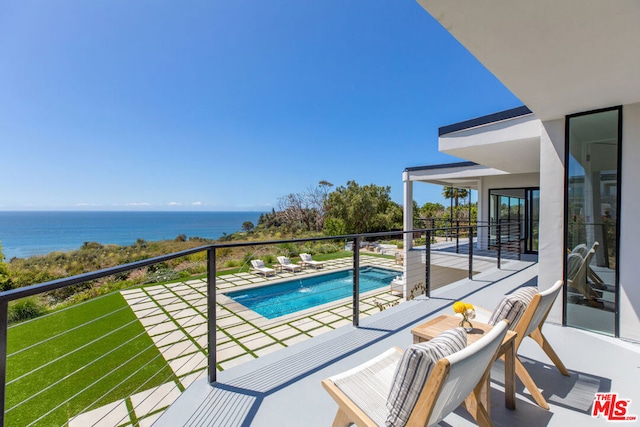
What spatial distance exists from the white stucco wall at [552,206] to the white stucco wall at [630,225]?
0.54 meters

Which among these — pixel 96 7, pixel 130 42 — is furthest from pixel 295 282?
pixel 130 42

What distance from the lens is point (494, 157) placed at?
6246 millimetres

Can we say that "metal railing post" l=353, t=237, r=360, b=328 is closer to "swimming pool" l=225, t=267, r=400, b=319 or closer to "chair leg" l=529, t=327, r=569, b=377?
"chair leg" l=529, t=327, r=569, b=377

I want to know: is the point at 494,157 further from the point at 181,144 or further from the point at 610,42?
the point at 181,144

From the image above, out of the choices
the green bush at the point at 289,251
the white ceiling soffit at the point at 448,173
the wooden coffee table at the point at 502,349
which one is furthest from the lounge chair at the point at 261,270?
the wooden coffee table at the point at 502,349

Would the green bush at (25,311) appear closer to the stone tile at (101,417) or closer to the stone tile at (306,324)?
the stone tile at (101,417)

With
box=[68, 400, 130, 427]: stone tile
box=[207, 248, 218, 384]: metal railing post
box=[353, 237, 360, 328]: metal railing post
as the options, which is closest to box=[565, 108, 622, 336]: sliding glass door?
box=[353, 237, 360, 328]: metal railing post

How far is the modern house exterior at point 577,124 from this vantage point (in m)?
1.74

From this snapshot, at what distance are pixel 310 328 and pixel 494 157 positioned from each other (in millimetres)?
5596

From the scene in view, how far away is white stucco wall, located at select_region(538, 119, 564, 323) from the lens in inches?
141

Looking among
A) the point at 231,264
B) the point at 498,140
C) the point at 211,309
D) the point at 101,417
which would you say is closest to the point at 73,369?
the point at 101,417

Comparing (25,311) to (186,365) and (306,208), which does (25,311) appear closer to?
(186,365)

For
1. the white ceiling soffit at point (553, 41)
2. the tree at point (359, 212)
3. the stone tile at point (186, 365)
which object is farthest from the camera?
the tree at point (359, 212)

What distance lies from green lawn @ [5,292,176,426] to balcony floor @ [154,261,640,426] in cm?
115
